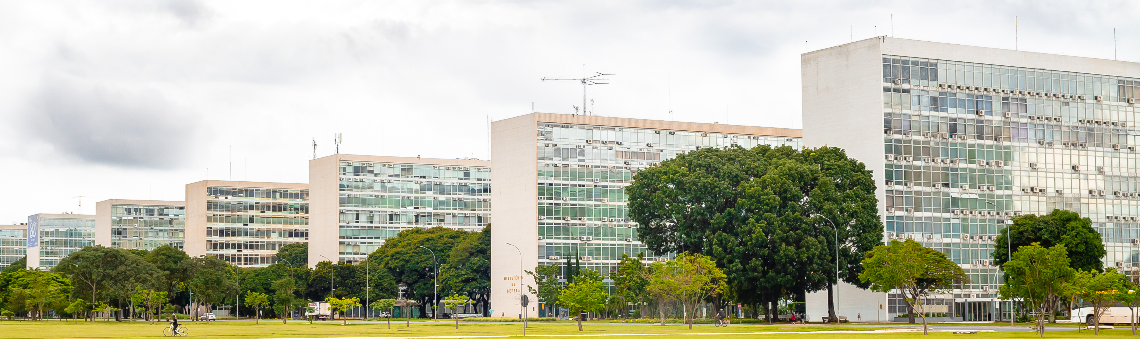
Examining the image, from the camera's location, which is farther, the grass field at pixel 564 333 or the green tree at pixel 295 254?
the green tree at pixel 295 254

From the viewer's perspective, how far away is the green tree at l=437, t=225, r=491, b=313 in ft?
470

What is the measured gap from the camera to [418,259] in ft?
490

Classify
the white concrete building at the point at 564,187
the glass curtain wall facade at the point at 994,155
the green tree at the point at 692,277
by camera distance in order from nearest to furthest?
the green tree at the point at 692,277 < the glass curtain wall facade at the point at 994,155 < the white concrete building at the point at 564,187

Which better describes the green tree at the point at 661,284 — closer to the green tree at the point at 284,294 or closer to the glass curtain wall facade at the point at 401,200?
the green tree at the point at 284,294

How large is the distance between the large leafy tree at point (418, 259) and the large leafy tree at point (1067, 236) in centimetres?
7051

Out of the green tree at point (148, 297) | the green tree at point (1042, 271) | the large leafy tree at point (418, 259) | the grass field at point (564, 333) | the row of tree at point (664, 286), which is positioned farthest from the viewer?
the large leafy tree at point (418, 259)

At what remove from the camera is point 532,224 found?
440ft

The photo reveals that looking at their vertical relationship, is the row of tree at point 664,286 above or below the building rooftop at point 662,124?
below

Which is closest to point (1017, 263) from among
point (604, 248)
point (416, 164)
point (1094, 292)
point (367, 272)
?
point (1094, 292)

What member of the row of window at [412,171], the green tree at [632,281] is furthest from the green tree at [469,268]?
→ the row of window at [412,171]

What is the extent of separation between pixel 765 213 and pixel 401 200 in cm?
10139

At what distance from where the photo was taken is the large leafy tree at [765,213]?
9000 cm

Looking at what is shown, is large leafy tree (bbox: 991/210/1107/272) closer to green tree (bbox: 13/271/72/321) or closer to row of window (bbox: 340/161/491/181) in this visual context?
green tree (bbox: 13/271/72/321)

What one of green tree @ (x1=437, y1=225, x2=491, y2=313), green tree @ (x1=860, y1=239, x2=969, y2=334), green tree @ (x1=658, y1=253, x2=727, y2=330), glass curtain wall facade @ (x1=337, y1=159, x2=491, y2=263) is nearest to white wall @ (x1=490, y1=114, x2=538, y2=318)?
green tree @ (x1=437, y1=225, x2=491, y2=313)
